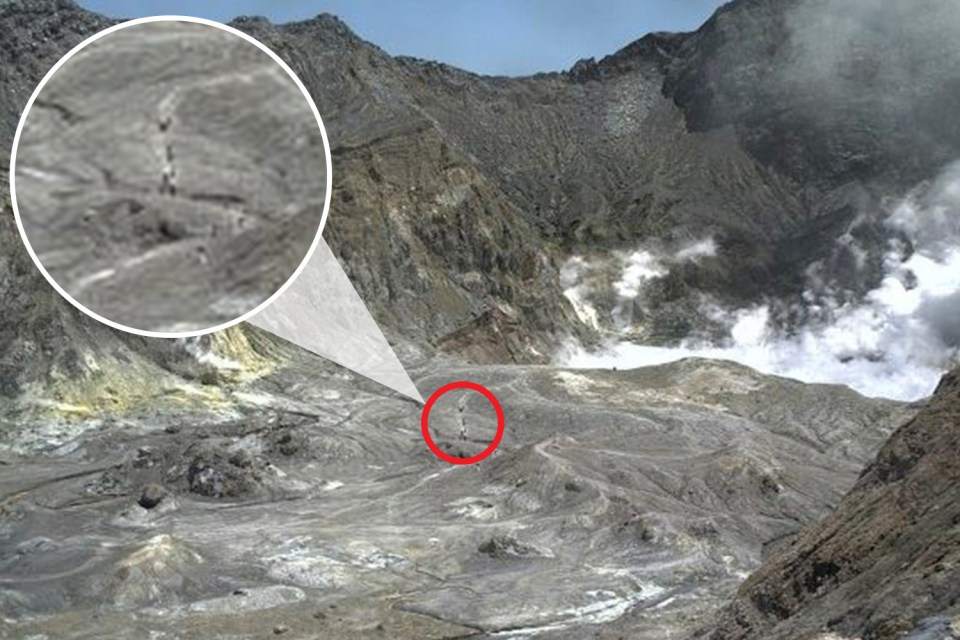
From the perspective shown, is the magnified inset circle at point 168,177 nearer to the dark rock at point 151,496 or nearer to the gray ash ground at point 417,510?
the gray ash ground at point 417,510

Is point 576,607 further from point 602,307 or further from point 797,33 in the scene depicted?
point 797,33

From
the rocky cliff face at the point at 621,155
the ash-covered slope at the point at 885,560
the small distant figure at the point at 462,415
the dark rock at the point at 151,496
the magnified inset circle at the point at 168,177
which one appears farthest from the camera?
the rocky cliff face at the point at 621,155

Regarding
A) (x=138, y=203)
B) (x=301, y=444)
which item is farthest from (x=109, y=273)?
(x=301, y=444)

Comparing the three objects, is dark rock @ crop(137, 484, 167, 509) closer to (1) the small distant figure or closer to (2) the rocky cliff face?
(1) the small distant figure

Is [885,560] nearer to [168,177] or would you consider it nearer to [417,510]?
[168,177]

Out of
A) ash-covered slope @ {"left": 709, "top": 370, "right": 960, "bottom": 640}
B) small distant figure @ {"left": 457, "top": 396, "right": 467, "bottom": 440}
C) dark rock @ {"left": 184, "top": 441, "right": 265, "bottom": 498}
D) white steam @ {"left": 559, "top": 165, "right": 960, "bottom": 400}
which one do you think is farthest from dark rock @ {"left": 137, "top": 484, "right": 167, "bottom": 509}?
white steam @ {"left": 559, "top": 165, "right": 960, "bottom": 400}

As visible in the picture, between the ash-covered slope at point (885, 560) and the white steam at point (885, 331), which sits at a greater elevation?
the white steam at point (885, 331)

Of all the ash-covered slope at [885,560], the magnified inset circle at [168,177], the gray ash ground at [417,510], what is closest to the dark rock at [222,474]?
the gray ash ground at [417,510]
